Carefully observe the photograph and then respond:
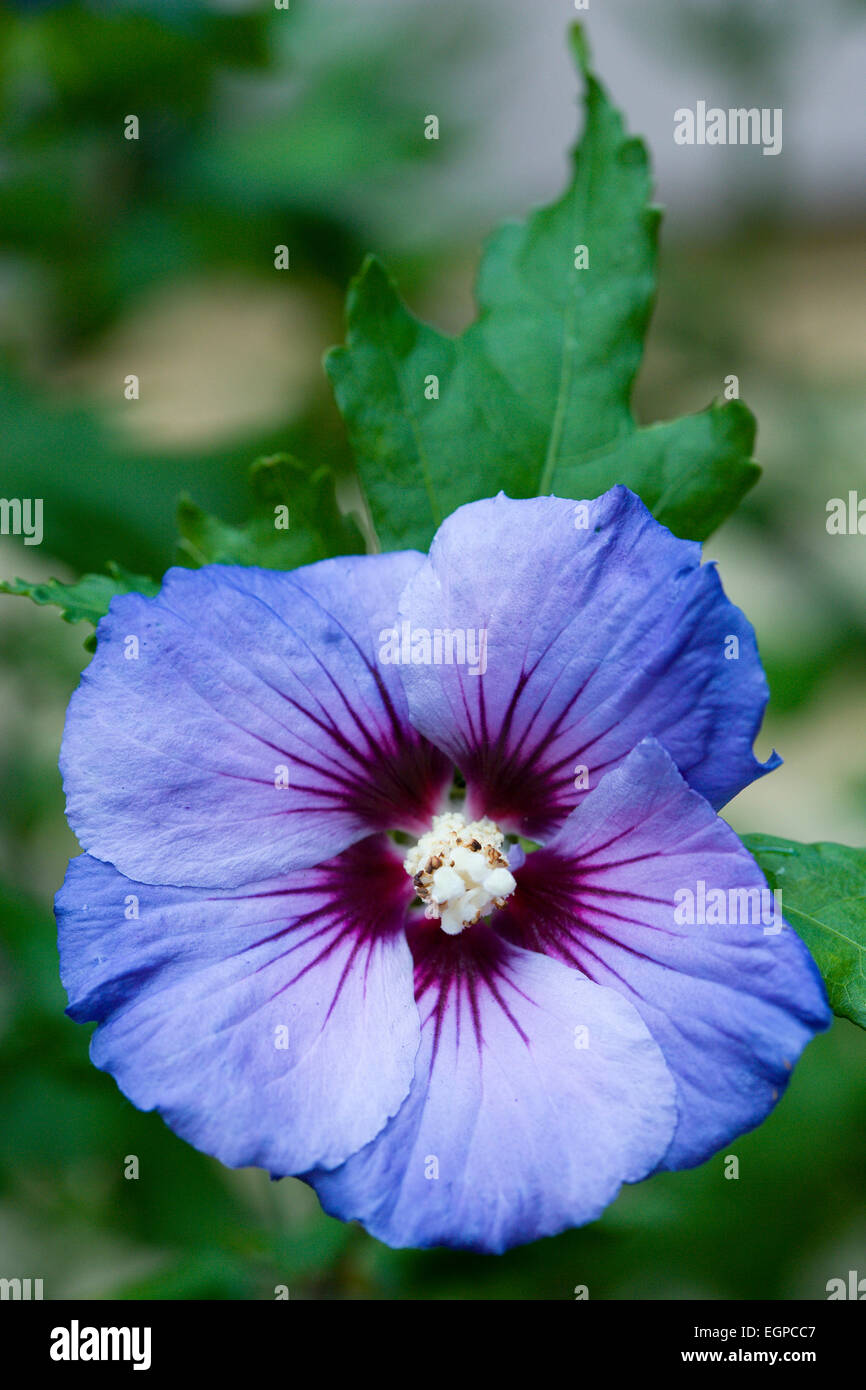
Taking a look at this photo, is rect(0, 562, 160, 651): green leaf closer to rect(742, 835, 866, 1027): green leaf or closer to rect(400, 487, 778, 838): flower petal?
rect(400, 487, 778, 838): flower petal

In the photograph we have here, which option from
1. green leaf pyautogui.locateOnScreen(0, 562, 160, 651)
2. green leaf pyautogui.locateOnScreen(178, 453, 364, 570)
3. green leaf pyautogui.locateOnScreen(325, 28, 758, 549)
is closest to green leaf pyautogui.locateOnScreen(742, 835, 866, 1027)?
green leaf pyautogui.locateOnScreen(325, 28, 758, 549)

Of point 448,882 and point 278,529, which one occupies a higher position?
point 278,529

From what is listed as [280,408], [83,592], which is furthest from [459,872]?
[280,408]

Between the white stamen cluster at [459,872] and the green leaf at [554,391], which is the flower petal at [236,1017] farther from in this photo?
the green leaf at [554,391]

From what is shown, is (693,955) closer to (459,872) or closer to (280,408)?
(459,872)

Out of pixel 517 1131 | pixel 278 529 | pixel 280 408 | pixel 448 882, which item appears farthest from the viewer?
pixel 280 408

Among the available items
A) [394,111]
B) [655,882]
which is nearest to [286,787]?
[655,882]
